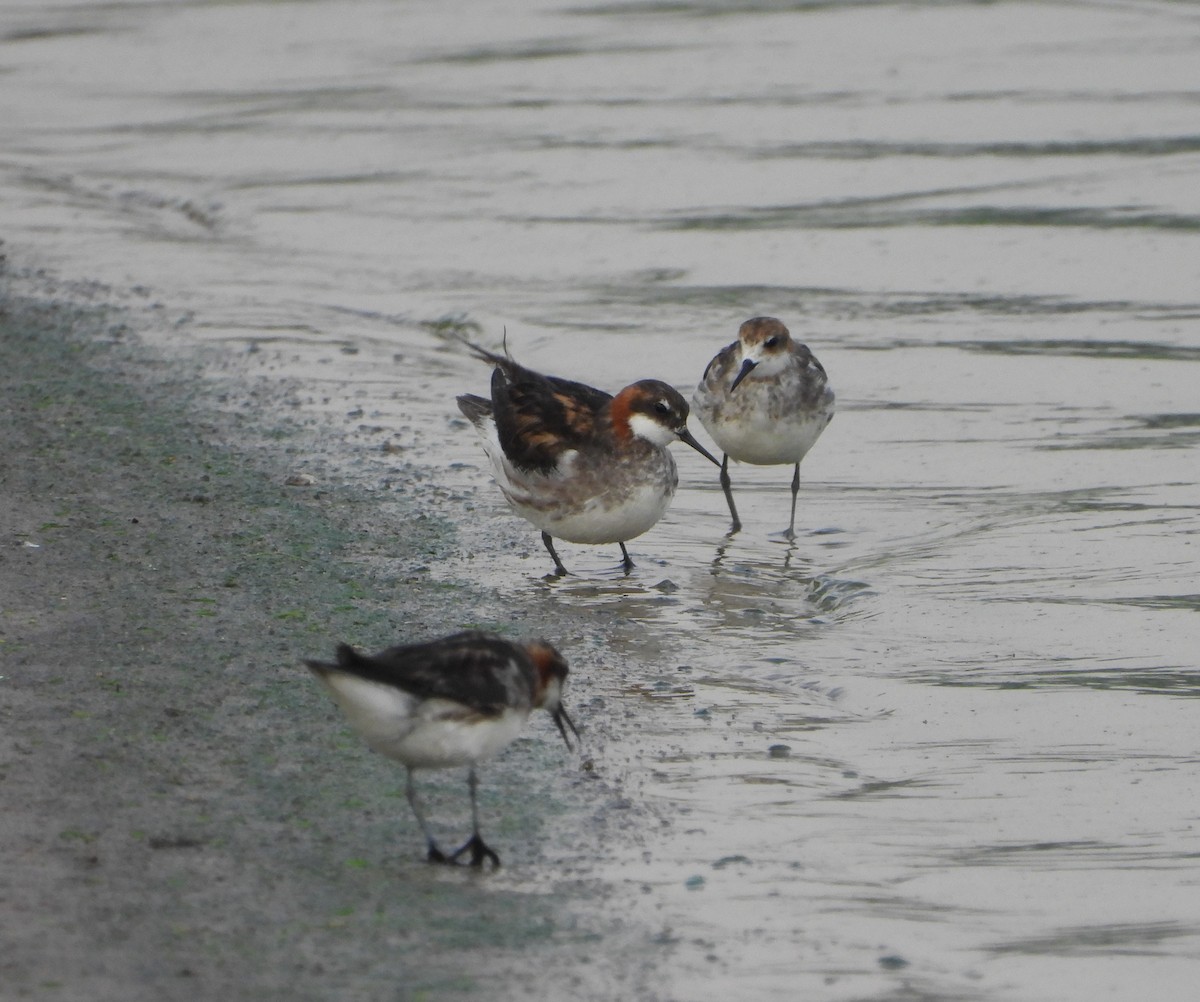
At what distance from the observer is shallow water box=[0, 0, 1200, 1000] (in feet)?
19.3

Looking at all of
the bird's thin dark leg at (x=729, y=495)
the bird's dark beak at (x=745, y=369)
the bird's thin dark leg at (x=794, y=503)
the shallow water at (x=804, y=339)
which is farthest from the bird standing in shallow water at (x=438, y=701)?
the bird's dark beak at (x=745, y=369)

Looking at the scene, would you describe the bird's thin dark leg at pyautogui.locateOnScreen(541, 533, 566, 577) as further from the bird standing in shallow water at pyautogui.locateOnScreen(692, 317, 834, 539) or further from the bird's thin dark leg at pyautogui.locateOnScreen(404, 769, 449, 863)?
the bird's thin dark leg at pyautogui.locateOnScreen(404, 769, 449, 863)

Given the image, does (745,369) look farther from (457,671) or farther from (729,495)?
(457,671)

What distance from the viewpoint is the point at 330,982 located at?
4.85m

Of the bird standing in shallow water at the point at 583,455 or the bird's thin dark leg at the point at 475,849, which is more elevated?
the bird standing in shallow water at the point at 583,455

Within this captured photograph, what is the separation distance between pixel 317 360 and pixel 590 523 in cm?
430

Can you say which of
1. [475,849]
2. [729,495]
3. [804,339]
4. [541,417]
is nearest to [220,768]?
[475,849]

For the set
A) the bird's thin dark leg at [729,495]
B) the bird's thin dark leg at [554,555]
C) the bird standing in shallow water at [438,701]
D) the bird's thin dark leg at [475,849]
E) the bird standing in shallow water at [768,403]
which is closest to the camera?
the bird standing in shallow water at [438,701]

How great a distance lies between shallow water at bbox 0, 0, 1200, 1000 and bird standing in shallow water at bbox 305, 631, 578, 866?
0.45 metres

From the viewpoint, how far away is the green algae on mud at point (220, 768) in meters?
4.98

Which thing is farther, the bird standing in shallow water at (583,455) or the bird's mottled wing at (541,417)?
the bird's mottled wing at (541,417)

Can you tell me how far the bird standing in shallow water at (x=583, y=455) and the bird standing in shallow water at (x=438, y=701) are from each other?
3282 mm

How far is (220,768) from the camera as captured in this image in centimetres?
622

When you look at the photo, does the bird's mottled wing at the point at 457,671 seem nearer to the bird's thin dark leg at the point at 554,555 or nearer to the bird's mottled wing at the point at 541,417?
the bird's mottled wing at the point at 541,417
